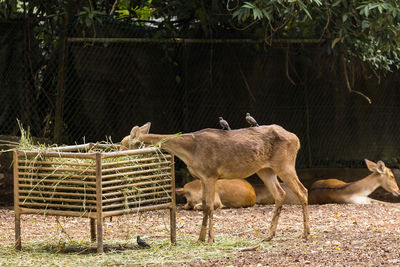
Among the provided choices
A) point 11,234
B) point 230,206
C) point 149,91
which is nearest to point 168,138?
point 11,234

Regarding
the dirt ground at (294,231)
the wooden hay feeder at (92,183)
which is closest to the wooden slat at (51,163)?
the wooden hay feeder at (92,183)

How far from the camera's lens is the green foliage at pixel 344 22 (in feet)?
28.1

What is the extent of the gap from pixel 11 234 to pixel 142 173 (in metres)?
2.14

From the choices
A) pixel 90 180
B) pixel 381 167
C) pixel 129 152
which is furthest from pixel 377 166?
pixel 90 180

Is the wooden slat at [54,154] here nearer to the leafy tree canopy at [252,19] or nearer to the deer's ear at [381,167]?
the leafy tree canopy at [252,19]

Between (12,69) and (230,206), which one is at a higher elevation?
(12,69)

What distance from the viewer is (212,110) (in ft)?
35.4

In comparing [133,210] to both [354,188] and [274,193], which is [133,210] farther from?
[354,188]

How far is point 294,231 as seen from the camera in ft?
24.7

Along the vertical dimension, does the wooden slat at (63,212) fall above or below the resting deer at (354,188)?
above

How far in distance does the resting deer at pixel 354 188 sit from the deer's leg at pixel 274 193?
3.22m

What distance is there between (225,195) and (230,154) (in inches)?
116

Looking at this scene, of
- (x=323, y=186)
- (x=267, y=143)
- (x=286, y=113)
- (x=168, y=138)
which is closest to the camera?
(x=168, y=138)

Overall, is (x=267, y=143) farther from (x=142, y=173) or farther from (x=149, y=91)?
(x=149, y=91)
